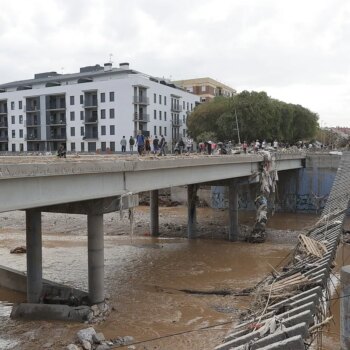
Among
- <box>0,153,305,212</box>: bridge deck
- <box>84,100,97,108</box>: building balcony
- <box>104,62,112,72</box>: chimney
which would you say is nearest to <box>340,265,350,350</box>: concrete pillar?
<box>0,153,305,212</box>: bridge deck

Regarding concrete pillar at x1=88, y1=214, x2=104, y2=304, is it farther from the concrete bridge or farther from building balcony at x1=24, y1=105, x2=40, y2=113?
building balcony at x1=24, y1=105, x2=40, y2=113

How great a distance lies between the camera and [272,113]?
5950 cm

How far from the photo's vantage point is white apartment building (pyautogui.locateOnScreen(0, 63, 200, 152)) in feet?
231

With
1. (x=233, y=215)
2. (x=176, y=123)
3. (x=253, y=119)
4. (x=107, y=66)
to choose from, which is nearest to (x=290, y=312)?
(x=233, y=215)

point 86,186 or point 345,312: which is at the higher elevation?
point 86,186

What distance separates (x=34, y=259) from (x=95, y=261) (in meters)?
2.66

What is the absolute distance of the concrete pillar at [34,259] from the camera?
1625cm

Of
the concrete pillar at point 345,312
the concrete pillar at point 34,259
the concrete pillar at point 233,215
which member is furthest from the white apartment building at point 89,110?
the concrete pillar at point 345,312

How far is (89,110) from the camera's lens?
73.6 m

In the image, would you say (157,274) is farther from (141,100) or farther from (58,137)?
(58,137)

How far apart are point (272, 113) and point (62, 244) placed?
1531 inches

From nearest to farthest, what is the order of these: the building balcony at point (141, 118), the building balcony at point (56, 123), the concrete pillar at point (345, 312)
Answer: the concrete pillar at point (345, 312) → the building balcony at point (141, 118) → the building balcony at point (56, 123)

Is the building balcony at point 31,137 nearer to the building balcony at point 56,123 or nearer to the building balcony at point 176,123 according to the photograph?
the building balcony at point 56,123

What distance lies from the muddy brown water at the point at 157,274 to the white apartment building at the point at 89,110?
113 ft
